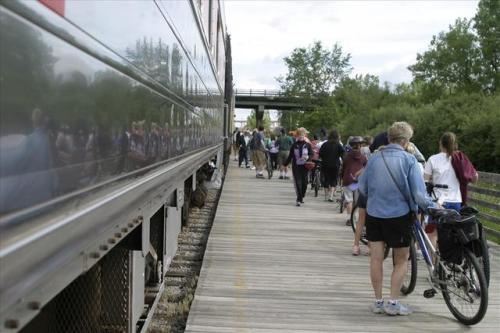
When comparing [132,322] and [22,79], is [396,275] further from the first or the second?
[22,79]

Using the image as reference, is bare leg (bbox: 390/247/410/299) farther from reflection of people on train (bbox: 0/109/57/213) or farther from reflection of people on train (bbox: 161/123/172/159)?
reflection of people on train (bbox: 0/109/57/213)

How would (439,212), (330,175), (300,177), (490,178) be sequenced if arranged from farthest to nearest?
(330,175) → (300,177) → (490,178) → (439,212)

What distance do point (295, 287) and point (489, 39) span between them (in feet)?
154

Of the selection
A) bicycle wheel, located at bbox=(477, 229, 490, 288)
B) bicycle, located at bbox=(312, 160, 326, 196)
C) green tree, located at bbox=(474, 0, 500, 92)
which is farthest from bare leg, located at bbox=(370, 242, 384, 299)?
green tree, located at bbox=(474, 0, 500, 92)

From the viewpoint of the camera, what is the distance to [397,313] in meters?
5.45

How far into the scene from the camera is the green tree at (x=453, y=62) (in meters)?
51.1

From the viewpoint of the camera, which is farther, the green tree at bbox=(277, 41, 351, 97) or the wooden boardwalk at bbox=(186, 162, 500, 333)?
the green tree at bbox=(277, 41, 351, 97)

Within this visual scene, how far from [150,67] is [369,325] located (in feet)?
9.60

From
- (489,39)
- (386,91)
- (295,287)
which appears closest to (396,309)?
(295,287)

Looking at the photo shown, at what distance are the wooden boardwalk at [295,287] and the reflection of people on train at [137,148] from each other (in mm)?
2155

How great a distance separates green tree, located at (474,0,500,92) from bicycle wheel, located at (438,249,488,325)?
46.8m

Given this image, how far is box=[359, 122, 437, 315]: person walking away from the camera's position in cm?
518

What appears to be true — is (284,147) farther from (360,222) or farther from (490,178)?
(360,222)

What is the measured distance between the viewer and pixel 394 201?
5.19 metres
